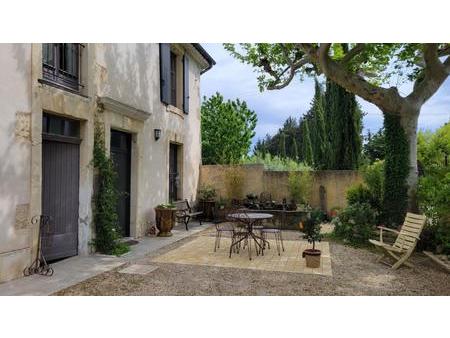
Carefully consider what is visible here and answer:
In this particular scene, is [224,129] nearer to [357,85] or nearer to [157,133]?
[157,133]

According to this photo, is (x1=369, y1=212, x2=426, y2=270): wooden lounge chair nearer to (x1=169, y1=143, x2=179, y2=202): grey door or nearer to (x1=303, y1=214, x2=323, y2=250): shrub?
(x1=303, y1=214, x2=323, y2=250): shrub

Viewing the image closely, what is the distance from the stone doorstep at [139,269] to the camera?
5.41 metres

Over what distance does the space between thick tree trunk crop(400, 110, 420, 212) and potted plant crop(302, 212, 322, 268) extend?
2.97 meters

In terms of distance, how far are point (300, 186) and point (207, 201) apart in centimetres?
308

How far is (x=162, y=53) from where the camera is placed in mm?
9594

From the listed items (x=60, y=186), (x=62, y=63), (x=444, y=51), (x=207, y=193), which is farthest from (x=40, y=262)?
(x=444, y=51)

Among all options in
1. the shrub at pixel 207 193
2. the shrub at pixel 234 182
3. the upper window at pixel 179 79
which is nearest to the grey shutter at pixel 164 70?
the upper window at pixel 179 79

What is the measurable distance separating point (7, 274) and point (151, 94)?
5529 millimetres

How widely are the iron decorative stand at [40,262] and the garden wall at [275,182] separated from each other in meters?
7.36

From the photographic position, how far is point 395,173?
25.7ft

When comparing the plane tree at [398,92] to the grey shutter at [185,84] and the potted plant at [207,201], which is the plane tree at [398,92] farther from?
the potted plant at [207,201]

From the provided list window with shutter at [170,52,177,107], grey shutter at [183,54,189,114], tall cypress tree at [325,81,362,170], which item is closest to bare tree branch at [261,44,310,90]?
grey shutter at [183,54,189,114]

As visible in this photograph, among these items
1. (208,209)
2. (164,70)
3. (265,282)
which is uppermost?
(164,70)
